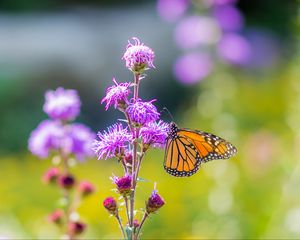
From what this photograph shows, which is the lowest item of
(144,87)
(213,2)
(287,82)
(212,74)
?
(212,74)

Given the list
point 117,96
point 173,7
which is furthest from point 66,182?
point 173,7

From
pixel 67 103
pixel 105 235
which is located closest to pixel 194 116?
pixel 105 235

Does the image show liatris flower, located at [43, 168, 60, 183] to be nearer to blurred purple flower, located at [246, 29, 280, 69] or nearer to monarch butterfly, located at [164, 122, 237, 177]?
monarch butterfly, located at [164, 122, 237, 177]

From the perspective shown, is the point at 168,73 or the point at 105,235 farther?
the point at 168,73

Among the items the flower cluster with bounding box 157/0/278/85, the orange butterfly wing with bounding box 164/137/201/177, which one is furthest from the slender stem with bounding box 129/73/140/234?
the flower cluster with bounding box 157/0/278/85

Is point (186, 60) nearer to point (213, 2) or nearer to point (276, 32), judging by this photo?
point (213, 2)
